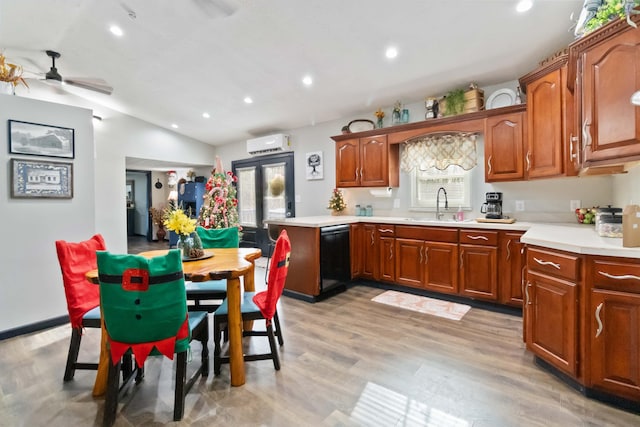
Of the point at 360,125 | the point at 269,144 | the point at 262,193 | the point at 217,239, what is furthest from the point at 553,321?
the point at 262,193

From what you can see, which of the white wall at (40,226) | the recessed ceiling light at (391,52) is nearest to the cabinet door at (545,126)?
the recessed ceiling light at (391,52)

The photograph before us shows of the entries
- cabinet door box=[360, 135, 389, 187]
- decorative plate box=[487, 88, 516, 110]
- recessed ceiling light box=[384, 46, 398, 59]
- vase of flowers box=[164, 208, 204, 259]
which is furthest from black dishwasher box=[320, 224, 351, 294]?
decorative plate box=[487, 88, 516, 110]

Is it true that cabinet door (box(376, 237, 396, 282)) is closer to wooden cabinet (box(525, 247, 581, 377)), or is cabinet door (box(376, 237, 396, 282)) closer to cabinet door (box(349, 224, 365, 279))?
cabinet door (box(349, 224, 365, 279))

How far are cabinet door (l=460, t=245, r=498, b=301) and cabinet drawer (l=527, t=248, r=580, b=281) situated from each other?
3.39ft

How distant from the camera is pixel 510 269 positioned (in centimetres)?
314

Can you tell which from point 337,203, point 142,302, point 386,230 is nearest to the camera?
point 142,302

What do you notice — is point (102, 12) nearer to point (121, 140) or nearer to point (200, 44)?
point (200, 44)

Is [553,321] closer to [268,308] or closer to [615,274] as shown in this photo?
[615,274]

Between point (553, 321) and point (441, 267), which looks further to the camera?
point (441, 267)

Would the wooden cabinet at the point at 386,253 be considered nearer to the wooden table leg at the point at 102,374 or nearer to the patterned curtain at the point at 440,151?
the patterned curtain at the point at 440,151

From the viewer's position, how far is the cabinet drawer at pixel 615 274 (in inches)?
65.8

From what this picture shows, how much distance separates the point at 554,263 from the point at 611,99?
108 centimetres

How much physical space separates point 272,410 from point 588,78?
293cm

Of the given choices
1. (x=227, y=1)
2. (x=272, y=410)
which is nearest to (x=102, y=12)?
(x=227, y=1)
